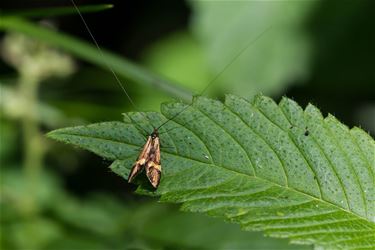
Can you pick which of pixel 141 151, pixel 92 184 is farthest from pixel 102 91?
pixel 141 151

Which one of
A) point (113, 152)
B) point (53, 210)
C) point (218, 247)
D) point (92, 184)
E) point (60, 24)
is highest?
point (60, 24)

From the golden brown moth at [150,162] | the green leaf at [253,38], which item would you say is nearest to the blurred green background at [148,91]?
the green leaf at [253,38]

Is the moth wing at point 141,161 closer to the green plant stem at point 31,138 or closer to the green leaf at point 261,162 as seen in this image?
the green leaf at point 261,162

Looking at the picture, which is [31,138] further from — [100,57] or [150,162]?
[150,162]

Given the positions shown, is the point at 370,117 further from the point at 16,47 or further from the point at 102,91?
the point at 16,47

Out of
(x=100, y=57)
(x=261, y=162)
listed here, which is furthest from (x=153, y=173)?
(x=100, y=57)
